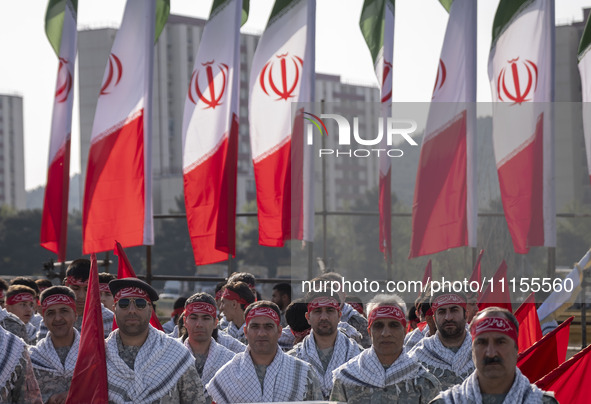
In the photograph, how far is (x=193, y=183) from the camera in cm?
1306

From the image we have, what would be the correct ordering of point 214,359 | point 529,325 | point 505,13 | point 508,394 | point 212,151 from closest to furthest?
point 508,394 → point 214,359 → point 529,325 → point 505,13 → point 212,151

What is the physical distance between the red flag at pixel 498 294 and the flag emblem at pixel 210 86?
4641mm

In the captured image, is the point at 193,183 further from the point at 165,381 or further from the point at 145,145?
the point at 165,381

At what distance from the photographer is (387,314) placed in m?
6.11

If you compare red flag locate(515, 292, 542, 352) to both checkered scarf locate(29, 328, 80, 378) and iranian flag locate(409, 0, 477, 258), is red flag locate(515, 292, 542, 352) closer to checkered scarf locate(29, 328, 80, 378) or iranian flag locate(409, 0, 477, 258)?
iranian flag locate(409, 0, 477, 258)

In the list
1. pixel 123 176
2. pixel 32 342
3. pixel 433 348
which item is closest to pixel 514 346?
pixel 433 348

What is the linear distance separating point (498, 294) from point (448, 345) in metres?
2.83

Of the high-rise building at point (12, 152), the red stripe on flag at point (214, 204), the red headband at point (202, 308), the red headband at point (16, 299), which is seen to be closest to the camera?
the red headband at point (202, 308)

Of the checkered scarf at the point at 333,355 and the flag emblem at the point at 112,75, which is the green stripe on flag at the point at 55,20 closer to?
the flag emblem at the point at 112,75

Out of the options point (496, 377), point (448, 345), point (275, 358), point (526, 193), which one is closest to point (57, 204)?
point (526, 193)

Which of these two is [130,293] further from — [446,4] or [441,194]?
[446,4]

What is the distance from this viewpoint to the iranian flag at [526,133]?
12.1m

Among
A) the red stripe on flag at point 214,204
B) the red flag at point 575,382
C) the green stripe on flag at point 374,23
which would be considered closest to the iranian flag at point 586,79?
the green stripe on flag at point 374,23

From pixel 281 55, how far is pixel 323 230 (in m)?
2.70
